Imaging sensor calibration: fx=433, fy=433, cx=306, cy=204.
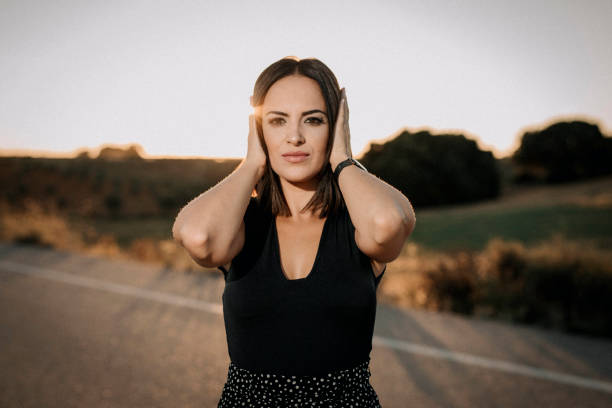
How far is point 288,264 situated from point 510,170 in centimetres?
5540

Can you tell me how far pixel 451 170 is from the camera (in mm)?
42625

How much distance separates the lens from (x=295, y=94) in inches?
65.7

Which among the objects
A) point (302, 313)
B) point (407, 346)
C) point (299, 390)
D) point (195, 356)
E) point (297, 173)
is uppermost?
point (297, 173)

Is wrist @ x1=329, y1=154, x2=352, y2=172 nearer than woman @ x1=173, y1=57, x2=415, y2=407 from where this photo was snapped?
No

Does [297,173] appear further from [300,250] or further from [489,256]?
[489,256]

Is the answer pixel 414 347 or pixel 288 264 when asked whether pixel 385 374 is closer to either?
pixel 414 347

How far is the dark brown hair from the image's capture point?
1.70 meters

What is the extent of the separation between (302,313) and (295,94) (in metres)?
0.82

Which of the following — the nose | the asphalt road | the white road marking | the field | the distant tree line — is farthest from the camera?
the distant tree line

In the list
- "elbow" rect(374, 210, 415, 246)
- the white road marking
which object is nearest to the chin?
"elbow" rect(374, 210, 415, 246)

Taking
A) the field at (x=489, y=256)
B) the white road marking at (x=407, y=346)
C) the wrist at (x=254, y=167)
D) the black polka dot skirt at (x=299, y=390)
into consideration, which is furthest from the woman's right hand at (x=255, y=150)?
the field at (x=489, y=256)

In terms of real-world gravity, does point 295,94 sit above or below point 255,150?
above

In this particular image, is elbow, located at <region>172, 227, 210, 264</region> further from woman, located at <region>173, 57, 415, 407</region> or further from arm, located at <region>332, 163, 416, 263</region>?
arm, located at <region>332, 163, 416, 263</region>

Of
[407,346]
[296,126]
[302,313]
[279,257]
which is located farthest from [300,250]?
[407,346]
